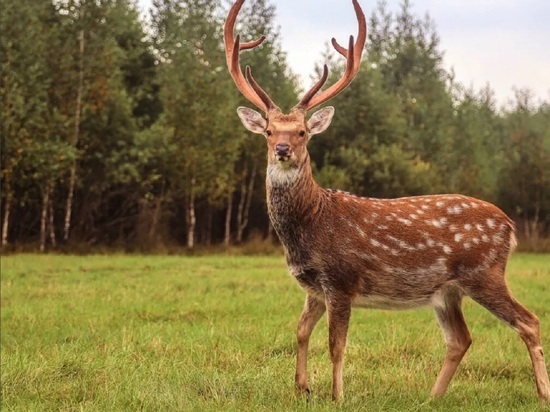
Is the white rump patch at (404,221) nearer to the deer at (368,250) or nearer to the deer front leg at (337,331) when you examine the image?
the deer at (368,250)

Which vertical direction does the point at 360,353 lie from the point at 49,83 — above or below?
below

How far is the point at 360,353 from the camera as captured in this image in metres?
7.08

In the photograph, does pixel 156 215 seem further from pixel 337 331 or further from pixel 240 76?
pixel 337 331

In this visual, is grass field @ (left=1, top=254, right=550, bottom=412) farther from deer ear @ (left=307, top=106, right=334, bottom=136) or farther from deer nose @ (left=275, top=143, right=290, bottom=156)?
deer ear @ (left=307, top=106, right=334, bottom=136)

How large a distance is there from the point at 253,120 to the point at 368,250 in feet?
4.47

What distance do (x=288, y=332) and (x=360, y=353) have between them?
137 cm

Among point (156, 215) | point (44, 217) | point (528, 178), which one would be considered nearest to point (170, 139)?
point (156, 215)

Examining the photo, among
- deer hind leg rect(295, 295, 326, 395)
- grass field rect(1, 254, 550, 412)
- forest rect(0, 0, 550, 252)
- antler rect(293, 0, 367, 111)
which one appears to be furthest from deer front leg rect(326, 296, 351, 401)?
forest rect(0, 0, 550, 252)

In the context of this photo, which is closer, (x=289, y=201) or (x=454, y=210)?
(x=289, y=201)

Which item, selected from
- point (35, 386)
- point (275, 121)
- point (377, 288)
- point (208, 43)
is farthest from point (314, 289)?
point (208, 43)

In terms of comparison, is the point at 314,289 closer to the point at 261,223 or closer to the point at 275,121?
the point at 275,121

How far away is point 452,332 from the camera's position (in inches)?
238

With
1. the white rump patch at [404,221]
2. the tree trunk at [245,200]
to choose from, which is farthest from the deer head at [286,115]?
the tree trunk at [245,200]

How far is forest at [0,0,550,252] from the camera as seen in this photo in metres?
24.5
